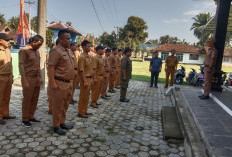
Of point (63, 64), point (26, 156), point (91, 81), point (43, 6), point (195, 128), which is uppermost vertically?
point (43, 6)

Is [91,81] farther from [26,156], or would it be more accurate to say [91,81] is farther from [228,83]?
[228,83]

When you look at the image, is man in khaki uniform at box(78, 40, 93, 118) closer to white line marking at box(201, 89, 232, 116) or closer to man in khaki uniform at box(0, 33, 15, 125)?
man in khaki uniform at box(0, 33, 15, 125)

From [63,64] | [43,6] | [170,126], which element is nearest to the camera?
[63,64]

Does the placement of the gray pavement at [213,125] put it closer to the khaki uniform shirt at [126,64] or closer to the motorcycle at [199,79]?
the khaki uniform shirt at [126,64]

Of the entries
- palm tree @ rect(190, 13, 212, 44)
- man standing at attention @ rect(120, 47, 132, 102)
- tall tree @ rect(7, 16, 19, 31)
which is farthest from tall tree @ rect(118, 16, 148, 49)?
man standing at attention @ rect(120, 47, 132, 102)

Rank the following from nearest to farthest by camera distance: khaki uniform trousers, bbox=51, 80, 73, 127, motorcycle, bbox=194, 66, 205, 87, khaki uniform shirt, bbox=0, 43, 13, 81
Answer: khaki uniform trousers, bbox=51, 80, 73, 127 < khaki uniform shirt, bbox=0, 43, 13, 81 < motorcycle, bbox=194, 66, 205, 87

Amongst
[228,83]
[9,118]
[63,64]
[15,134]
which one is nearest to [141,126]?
[63,64]

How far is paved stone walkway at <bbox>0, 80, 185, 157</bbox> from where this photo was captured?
3039mm

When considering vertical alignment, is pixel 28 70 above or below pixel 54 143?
above

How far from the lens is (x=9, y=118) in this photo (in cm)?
421

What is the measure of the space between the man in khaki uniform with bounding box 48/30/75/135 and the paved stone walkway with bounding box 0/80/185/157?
414mm

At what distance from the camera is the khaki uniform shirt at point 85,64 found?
4.45 meters

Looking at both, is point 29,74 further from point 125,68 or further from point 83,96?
point 125,68

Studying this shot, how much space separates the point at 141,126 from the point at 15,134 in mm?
2604
